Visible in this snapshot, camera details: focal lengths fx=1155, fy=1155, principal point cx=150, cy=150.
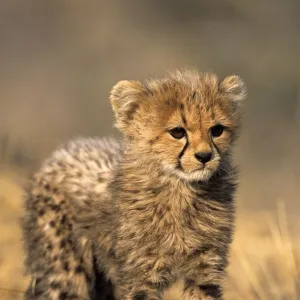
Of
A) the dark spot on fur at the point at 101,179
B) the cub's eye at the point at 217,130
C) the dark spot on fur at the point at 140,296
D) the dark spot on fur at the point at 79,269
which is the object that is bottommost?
the dark spot on fur at the point at 140,296

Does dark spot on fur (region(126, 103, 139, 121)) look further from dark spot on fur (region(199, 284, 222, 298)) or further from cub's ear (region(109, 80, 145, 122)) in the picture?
dark spot on fur (region(199, 284, 222, 298))

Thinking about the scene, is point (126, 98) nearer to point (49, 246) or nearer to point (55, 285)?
point (49, 246)

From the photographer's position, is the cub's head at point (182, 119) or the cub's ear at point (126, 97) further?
the cub's ear at point (126, 97)

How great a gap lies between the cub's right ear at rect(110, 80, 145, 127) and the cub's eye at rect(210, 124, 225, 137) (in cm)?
40

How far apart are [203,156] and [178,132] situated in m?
0.18

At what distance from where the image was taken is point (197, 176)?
4.97 meters

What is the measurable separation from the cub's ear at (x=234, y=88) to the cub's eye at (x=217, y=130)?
0.24 meters

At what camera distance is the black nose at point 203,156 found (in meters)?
4.87

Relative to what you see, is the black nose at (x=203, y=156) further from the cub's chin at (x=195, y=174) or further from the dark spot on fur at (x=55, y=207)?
the dark spot on fur at (x=55, y=207)

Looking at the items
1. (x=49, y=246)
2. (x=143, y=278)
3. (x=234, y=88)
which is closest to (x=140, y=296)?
(x=143, y=278)

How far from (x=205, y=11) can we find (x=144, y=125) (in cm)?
996

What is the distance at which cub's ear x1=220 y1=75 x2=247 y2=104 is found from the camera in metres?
5.28

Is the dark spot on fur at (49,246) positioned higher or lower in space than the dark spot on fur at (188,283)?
higher

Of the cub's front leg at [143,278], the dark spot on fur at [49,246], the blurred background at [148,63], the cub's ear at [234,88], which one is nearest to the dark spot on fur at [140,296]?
the cub's front leg at [143,278]
